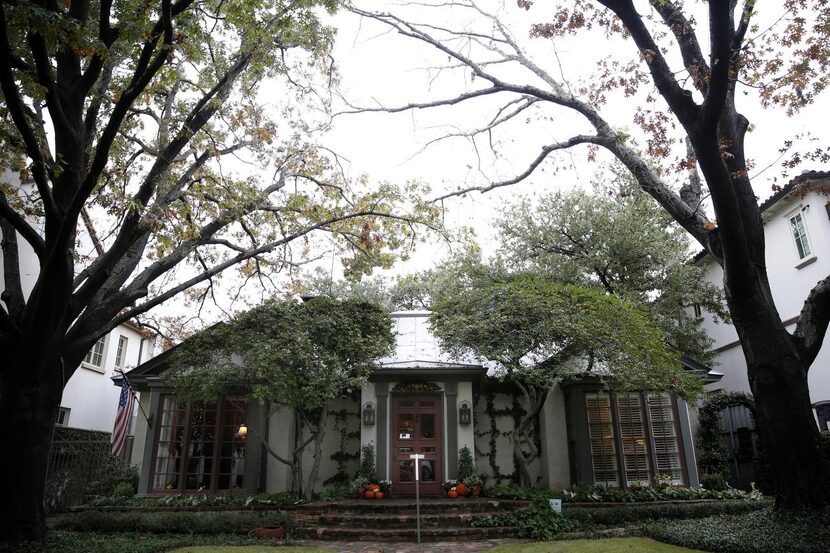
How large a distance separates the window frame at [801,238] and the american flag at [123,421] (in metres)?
18.7

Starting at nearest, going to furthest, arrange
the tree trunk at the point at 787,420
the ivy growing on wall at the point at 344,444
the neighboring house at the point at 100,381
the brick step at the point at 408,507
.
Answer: the tree trunk at the point at 787,420 → the brick step at the point at 408,507 → the ivy growing on wall at the point at 344,444 → the neighboring house at the point at 100,381

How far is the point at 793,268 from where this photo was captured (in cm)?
1614

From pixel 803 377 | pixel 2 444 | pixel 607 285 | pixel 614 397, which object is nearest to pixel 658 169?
pixel 607 285

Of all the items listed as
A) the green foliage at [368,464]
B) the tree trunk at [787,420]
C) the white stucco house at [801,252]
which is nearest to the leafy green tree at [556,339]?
the green foliage at [368,464]

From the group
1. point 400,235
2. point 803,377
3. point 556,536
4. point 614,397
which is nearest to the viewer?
point 803,377

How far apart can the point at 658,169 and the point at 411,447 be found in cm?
1246

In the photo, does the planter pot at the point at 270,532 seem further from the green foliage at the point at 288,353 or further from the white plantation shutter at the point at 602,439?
the white plantation shutter at the point at 602,439

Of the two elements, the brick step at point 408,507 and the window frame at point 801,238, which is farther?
the window frame at point 801,238

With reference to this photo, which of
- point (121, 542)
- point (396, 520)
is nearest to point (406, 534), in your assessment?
point (396, 520)

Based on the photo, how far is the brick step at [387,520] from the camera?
10516mm

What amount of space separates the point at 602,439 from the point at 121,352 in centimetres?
1766

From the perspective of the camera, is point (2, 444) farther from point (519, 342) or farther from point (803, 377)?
point (803, 377)

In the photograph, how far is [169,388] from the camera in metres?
13.6

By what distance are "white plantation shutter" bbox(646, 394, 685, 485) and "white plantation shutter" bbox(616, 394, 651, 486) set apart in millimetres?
246
